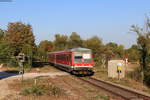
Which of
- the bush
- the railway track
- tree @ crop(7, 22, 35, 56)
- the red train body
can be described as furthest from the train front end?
tree @ crop(7, 22, 35, 56)

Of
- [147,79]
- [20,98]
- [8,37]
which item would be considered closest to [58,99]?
[20,98]

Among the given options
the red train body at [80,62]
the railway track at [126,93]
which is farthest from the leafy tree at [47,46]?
the railway track at [126,93]

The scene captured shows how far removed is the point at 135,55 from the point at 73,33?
2975 inches

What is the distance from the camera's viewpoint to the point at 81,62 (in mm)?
29172

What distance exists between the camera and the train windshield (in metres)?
29.1

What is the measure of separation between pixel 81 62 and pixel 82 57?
605 mm

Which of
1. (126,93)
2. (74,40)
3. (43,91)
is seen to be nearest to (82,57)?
(126,93)

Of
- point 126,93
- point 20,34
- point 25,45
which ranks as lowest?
point 126,93

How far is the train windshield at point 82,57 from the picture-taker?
29125 millimetres

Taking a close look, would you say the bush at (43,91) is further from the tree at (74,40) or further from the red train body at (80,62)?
the tree at (74,40)

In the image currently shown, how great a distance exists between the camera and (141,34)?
25375 mm

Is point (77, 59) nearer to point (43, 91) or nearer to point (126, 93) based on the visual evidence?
point (126, 93)

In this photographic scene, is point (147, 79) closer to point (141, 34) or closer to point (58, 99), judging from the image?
point (141, 34)

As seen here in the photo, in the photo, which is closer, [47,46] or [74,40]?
[74,40]
